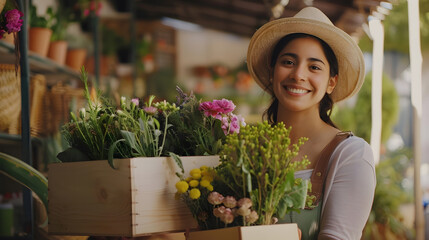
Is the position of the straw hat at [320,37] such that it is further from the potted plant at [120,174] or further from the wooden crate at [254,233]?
the wooden crate at [254,233]

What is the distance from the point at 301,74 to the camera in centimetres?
187

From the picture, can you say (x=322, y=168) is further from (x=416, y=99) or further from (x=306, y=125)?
(x=416, y=99)

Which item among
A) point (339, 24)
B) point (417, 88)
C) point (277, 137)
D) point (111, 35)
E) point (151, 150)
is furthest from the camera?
point (111, 35)

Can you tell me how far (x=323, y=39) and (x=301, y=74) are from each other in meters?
0.16

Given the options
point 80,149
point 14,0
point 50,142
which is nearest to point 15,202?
point 50,142

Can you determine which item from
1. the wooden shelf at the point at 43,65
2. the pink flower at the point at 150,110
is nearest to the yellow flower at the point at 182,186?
the pink flower at the point at 150,110

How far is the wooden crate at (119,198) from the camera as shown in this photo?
159cm

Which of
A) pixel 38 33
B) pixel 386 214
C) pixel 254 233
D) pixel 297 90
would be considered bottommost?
pixel 386 214

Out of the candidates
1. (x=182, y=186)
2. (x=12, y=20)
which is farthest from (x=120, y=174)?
(x=12, y=20)

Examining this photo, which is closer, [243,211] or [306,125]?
[243,211]

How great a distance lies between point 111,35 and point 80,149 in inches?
198

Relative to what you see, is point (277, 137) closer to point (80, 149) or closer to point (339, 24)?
point (80, 149)

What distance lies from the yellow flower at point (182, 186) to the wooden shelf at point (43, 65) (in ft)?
4.78

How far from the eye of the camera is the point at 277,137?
153 centimetres
